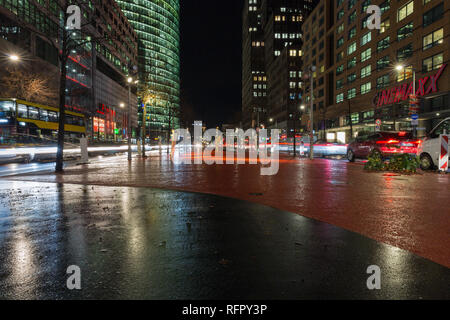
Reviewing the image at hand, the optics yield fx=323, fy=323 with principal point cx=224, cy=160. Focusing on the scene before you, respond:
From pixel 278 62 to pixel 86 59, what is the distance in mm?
73891

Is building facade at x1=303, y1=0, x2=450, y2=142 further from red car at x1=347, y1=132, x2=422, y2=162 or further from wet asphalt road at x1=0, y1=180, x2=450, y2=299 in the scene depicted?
wet asphalt road at x1=0, y1=180, x2=450, y2=299

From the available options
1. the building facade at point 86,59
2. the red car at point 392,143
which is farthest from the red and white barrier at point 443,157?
the building facade at point 86,59

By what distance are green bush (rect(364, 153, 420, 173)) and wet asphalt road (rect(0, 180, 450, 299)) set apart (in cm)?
968

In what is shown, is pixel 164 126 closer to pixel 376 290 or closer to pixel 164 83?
pixel 164 83

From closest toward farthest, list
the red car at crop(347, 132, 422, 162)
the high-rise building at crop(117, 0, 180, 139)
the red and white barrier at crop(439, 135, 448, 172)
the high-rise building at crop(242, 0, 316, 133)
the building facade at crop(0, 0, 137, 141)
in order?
the red and white barrier at crop(439, 135, 448, 172) → the red car at crop(347, 132, 422, 162) → the building facade at crop(0, 0, 137, 141) → the high-rise building at crop(242, 0, 316, 133) → the high-rise building at crop(117, 0, 180, 139)

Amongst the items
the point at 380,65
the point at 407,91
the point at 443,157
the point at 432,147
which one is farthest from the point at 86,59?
the point at 443,157

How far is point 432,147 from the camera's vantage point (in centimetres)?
1372

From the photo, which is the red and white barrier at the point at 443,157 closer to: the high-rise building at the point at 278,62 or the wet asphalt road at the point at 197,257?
the wet asphalt road at the point at 197,257

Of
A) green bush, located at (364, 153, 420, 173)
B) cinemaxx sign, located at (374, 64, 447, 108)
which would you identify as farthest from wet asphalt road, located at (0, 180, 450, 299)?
cinemaxx sign, located at (374, 64, 447, 108)

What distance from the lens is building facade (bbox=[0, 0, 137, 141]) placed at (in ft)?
132

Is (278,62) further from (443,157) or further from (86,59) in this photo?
(443,157)
